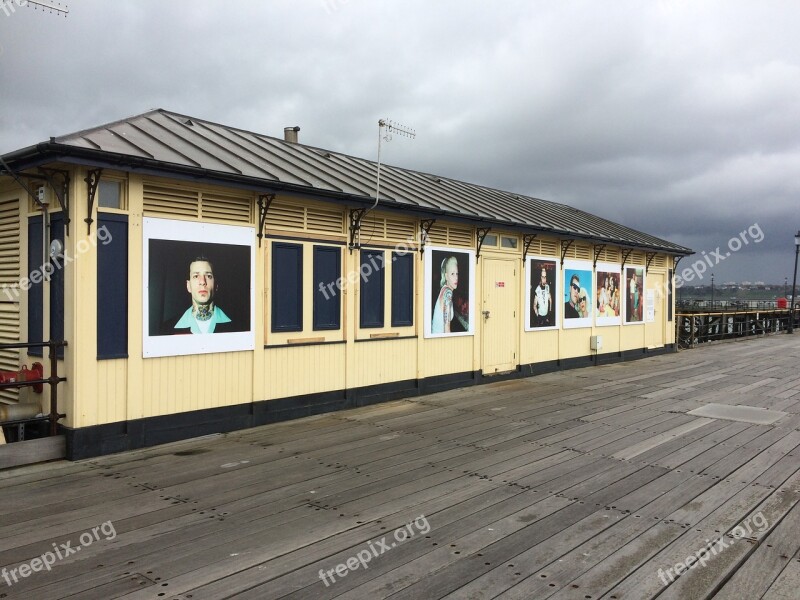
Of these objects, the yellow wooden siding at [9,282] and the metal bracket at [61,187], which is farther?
the yellow wooden siding at [9,282]

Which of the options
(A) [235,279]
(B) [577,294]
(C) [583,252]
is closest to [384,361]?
(A) [235,279]

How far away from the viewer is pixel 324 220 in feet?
26.8

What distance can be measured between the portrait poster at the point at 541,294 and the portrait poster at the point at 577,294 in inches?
14.9

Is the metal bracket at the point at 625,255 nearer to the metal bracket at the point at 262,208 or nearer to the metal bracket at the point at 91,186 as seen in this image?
the metal bracket at the point at 262,208

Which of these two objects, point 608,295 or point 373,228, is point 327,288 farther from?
point 608,295

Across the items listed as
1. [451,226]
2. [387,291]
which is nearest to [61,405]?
[387,291]

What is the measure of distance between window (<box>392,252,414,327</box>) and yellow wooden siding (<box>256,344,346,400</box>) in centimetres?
124

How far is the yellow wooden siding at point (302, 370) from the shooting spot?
299 inches

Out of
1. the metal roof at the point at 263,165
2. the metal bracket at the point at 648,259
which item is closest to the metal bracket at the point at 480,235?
the metal roof at the point at 263,165

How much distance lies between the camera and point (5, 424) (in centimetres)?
550

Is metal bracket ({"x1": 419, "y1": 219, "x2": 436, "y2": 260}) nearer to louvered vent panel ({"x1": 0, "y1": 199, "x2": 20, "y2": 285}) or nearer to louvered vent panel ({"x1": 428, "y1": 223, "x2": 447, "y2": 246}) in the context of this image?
louvered vent panel ({"x1": 428, "y1": 223, "x2": 447, "y2": 246})

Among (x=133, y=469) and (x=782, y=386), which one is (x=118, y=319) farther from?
(x=782, y=386)

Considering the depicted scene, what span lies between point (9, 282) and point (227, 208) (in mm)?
2565

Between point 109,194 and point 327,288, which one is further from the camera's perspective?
point 327,288
